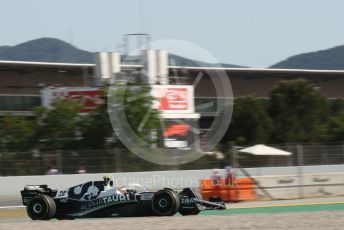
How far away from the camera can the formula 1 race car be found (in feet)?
47.8

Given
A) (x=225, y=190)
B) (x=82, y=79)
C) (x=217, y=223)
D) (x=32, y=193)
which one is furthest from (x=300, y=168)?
(x=82, y=79)

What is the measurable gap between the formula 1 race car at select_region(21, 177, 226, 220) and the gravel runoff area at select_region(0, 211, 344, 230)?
1.19 ft

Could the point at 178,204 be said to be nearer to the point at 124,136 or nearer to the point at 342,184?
the point at 342,184

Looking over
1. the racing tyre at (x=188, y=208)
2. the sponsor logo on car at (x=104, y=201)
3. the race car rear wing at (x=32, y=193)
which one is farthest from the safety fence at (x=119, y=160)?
the sponsor logo on car at (x=104, y=201)

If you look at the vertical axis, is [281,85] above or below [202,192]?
above

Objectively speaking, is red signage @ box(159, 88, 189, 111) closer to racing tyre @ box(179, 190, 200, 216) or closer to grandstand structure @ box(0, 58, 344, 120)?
grandstand structure @ box(0, 58, 344, 120)

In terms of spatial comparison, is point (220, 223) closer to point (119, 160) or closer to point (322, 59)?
point (119, 160)

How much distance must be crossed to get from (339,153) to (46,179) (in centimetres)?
1124

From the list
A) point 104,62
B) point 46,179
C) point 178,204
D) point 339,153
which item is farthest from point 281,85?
point 178,204

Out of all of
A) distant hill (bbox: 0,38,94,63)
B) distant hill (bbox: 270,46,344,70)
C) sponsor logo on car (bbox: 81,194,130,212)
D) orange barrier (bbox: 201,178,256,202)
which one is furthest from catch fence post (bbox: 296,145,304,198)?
distant hill (bbox: 0,38,94,63)

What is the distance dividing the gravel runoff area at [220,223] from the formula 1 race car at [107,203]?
14.3 inches

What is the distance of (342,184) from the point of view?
21922mm

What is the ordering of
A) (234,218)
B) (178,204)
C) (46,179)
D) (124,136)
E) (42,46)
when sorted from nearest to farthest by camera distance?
(234,218), (178,204), (46,179), (124,136), (42,46)

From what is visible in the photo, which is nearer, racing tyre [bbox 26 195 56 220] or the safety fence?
racing tyre [bbox 26 195 56 220]
